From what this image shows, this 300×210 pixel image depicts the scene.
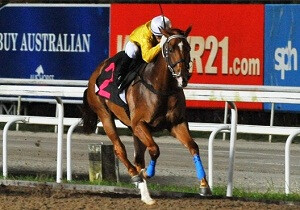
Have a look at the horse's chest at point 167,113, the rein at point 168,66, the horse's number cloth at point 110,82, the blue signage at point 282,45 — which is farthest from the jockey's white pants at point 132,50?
the blue signage at point 282,45

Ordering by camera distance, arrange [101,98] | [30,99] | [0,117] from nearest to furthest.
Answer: [101,98], [0,117], [30,99]

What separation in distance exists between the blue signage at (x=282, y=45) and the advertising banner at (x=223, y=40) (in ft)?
0.53

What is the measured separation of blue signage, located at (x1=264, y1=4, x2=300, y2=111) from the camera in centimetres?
2305

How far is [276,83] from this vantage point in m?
23.2

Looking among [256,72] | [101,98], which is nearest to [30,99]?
[256,72]

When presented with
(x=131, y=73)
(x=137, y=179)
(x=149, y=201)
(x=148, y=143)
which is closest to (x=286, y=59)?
(x=131, y=73)

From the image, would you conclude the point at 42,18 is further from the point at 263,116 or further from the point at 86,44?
the point at 263,116

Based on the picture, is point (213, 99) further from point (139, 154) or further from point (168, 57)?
point (168, 57)

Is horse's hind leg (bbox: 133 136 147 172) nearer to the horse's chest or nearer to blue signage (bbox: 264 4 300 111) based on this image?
the horse's chest

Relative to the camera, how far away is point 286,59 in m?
23.2

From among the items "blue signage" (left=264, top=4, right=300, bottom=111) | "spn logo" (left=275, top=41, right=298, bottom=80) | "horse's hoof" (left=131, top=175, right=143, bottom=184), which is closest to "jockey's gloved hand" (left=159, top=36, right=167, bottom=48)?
"horse's hoof" (left=131, top=175, right=143, bottom=184)

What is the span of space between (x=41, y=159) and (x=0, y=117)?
8.78ft

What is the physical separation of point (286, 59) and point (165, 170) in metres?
7.10

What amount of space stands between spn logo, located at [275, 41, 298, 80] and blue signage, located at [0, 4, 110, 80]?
3685 mm
